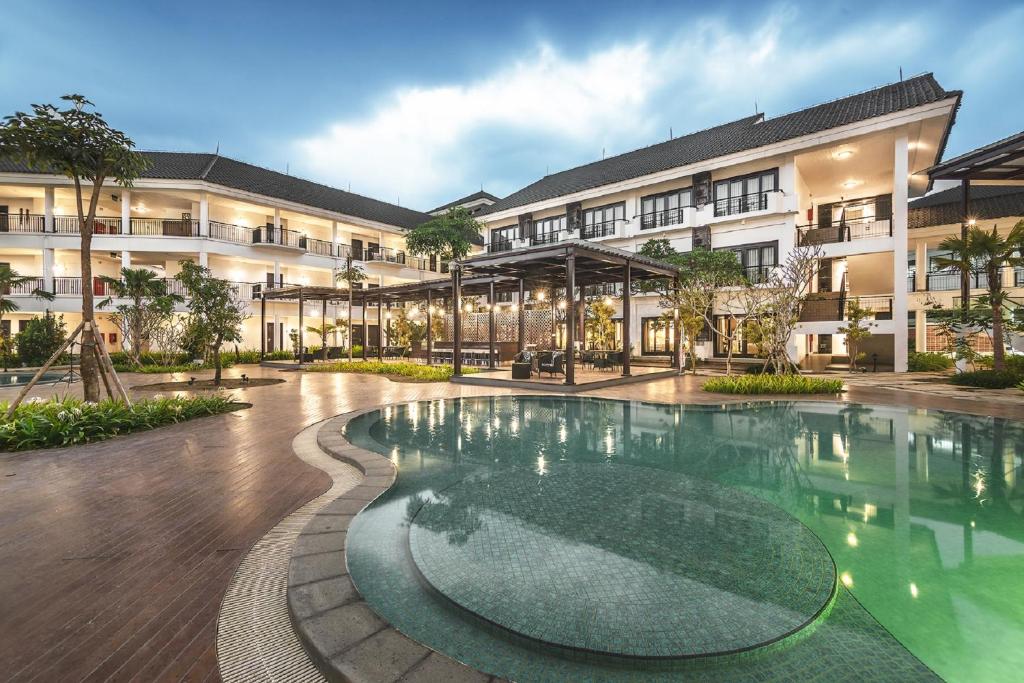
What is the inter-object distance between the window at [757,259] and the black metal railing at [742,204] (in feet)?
5.68

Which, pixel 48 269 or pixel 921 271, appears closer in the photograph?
pixel 48 269

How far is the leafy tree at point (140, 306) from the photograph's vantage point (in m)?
16.2

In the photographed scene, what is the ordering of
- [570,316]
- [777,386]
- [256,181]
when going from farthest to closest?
1. [256,181]
2. [570,316]
3. [777,386]

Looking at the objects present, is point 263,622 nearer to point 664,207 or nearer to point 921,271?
point 664,207

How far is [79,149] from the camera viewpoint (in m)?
7.30

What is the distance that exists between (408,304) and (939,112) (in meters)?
25.8

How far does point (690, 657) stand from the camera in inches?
80.6

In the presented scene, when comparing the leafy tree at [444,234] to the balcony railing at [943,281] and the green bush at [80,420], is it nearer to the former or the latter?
the green bush at [80,420]

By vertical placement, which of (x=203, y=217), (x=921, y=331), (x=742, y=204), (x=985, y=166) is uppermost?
(x=203, y=217)

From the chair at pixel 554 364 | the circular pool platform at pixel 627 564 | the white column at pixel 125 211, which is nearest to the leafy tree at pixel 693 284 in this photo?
the chair at pixel 554 364

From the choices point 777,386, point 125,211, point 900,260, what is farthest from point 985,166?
point 125,211

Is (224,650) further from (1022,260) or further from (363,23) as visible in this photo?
(363,23)

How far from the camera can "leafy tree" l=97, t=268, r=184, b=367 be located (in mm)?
16234

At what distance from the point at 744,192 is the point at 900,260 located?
7078 mm
